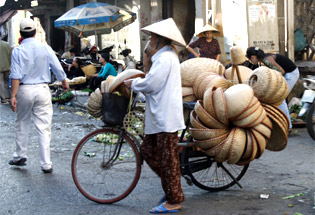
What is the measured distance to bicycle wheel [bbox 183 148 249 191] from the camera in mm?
5543

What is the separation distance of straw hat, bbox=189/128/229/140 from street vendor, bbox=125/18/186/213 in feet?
0.93

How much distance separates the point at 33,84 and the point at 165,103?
98.4 inches

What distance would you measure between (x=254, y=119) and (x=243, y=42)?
7.88 m

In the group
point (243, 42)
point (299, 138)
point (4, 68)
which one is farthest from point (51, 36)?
point (299, 138)

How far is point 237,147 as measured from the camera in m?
5.13

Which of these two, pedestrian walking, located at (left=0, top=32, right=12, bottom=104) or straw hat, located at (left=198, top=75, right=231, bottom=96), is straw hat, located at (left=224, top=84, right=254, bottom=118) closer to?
straw hat, located at (left=198, top=75, right=231, bottom=96)

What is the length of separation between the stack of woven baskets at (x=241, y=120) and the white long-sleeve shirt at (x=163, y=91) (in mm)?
351

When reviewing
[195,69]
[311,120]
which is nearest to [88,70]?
[311,120]

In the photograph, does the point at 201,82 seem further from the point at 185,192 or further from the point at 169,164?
the point at 169,164

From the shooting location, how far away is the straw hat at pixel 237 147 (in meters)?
5.12

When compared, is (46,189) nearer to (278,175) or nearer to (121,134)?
(121,134)

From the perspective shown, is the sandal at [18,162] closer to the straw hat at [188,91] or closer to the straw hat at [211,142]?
the straw hat at [188,91]

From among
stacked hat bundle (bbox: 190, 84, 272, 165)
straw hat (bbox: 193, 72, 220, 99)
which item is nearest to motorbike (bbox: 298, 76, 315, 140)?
straw hat (bbox: 193, 72, 220, 99)

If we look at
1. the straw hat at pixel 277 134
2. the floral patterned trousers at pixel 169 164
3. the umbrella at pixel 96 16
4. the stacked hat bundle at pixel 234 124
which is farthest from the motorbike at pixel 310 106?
the umbrella at pixel 96 16
